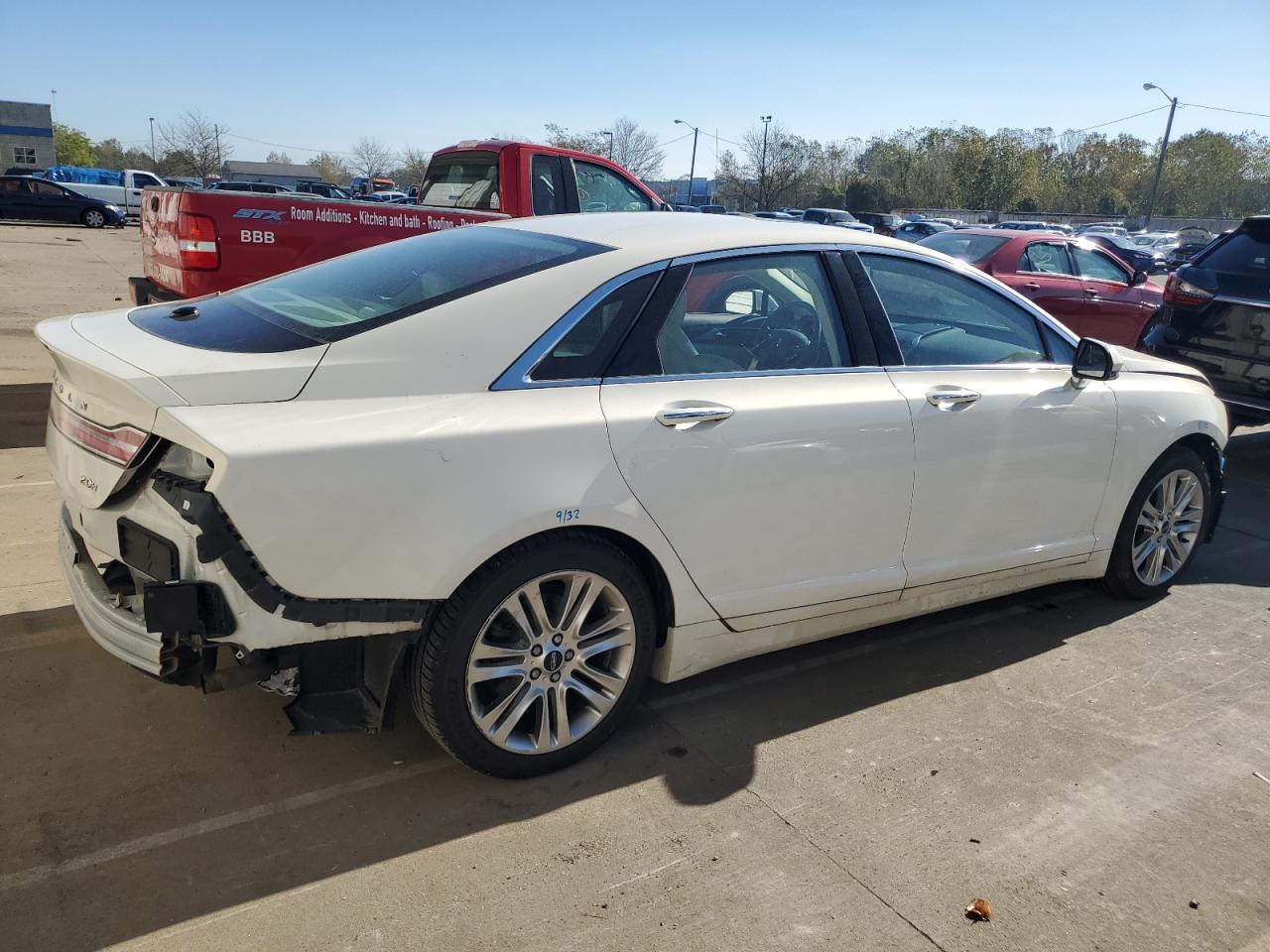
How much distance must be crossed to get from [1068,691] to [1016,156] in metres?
77.2

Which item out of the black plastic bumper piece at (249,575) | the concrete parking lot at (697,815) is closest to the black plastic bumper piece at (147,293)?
the concrete parking lot at (697,815)

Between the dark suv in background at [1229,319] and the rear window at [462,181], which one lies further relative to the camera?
the rear window at [462,181]

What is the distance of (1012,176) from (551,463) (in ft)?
256

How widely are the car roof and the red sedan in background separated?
6812 mm

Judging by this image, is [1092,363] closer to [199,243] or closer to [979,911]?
[979,911]

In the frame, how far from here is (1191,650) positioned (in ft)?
13.9

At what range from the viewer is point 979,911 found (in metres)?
2.56

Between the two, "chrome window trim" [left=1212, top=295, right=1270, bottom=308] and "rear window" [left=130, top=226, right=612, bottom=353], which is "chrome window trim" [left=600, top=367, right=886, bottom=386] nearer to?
"rear window" [left=130, top=226, right=612, bottom=353]

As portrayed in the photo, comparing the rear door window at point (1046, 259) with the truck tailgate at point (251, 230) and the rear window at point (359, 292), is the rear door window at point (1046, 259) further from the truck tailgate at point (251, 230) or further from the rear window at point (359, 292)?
the rear window at point (359, 292)

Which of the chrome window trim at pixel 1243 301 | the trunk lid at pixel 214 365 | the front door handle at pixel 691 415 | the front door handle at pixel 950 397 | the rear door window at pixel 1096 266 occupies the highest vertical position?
the rear door window at pixel 1096 266

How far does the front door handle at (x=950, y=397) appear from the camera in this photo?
3.57m

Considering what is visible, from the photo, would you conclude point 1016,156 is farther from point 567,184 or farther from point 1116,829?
point 1116,829

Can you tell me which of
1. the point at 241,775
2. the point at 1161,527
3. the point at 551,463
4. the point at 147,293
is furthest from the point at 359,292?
the point at 147,293

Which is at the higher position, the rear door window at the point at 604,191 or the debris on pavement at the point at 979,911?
the rear door window at the point at 604,191
